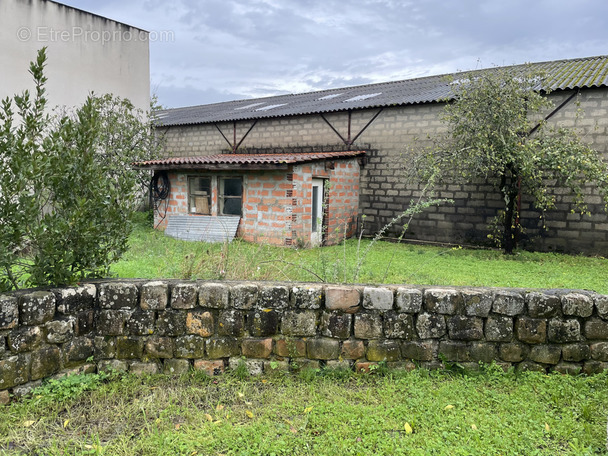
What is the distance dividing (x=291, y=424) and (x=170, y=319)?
4.27ft

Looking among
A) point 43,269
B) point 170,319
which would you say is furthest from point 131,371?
point 43,269

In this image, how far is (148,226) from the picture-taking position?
13703 millimetres

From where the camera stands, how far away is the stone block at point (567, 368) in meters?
3.36

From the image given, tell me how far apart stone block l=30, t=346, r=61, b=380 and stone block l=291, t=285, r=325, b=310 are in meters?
1.81

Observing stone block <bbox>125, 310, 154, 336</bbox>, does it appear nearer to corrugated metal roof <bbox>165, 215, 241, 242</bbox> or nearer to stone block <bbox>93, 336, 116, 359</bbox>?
stone block <bbox>93, 336, 116, 359</bbox>

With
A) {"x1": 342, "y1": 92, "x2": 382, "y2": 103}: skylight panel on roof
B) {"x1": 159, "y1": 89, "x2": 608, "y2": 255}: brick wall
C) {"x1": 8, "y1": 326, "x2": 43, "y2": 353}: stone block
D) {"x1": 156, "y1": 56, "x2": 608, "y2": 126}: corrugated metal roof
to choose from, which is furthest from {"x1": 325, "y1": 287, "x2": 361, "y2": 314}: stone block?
{"x1": 342, "y1": 92, "x2": 382, "y2": 103}: skylight panel on roof

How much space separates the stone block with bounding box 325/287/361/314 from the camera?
11.2ft

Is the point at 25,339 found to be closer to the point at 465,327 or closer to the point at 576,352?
the point at 465,327

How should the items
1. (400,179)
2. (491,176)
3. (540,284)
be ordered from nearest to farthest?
1. (540,284)
2. (491,176)
3. (400,179)

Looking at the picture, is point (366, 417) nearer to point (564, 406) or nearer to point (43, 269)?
point (564, 406)

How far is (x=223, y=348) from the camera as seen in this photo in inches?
135

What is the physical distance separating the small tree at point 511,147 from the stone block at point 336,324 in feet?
19.9

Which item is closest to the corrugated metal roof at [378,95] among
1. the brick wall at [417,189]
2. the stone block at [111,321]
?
the brick wall at [417,189]

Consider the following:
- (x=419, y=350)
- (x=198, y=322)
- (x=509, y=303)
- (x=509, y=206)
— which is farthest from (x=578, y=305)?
(x=509, y=206)
